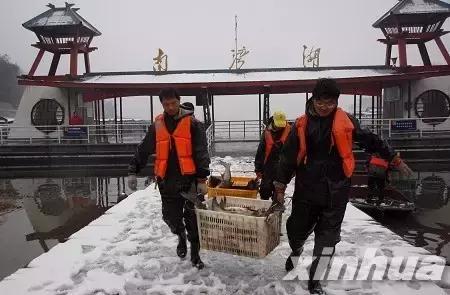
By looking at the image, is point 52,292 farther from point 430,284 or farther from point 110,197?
point 110,197

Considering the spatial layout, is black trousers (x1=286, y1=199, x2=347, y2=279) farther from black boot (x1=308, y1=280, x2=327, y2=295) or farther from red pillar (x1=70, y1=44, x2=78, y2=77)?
red pillar (x1=70, y1=44, x2=78, y2=77)

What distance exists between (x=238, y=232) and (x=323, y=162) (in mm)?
1070

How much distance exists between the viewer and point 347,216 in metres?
6.51

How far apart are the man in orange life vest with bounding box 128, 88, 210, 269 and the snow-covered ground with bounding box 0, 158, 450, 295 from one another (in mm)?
403

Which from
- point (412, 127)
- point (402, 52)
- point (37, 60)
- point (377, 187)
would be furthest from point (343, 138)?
point (37, 60)

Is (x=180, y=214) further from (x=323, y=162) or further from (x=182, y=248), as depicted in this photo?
(x=323, y=162)

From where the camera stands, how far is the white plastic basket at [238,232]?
3.56 meters

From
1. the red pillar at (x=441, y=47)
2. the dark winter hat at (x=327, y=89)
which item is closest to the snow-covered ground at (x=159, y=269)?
the dark winter hat at (x=327, y=89)

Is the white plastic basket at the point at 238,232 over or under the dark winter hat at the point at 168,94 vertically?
under

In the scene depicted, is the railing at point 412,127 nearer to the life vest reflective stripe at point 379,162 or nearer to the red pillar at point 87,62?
the life vest reflective stripe at point 379,162

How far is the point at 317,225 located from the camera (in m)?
3.64

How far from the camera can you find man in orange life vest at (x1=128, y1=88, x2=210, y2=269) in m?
4.02

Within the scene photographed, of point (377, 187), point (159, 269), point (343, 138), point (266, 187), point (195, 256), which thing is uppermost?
point (343, 138)

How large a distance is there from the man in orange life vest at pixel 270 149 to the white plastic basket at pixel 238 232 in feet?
5.67
